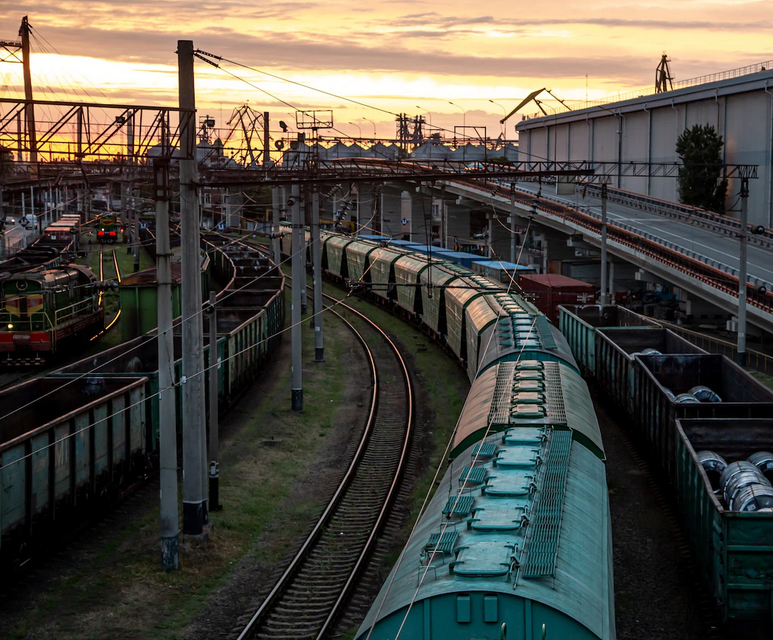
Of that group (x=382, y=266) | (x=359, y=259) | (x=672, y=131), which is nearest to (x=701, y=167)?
(x=672, y=131)

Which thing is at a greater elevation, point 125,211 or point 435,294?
point 125,211

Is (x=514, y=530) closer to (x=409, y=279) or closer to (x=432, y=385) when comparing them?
(x=432, y=385)

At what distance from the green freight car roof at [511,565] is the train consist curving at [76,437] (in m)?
7.55

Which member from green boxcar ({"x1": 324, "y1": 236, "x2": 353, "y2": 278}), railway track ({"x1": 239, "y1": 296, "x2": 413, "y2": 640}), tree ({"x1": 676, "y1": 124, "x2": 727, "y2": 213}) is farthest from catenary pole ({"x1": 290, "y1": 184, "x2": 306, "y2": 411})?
tree ({"x1": 676, "y1": 124, "x2": 727, "y2": 213})

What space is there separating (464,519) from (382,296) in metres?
41.1

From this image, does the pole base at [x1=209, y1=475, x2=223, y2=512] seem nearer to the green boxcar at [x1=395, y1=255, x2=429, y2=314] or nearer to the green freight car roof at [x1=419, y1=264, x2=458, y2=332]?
the green freight car roof at [x1=419, y1=264, x2=458, y2=332]

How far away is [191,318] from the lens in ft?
53.5

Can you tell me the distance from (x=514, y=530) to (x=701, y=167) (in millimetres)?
56431

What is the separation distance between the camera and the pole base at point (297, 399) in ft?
91.1

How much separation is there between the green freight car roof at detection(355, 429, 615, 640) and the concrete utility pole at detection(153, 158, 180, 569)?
21.0ft

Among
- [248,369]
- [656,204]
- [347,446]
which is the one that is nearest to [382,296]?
[248,369]

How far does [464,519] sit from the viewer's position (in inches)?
393

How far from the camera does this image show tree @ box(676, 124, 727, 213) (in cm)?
6109

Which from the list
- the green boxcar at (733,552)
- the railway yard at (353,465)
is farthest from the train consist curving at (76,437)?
the green boxcar at (733,552)
